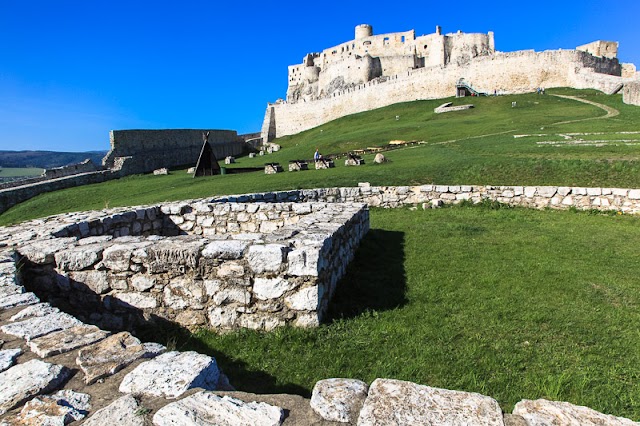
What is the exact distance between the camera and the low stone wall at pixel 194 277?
15.9ft

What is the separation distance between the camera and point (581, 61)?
49.7 m

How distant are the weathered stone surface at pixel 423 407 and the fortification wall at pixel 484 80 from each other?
52.5 meters

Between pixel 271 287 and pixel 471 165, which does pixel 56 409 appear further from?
pixel 471 165

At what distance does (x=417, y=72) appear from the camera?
60.7 meters

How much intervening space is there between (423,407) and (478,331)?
2.73 metres

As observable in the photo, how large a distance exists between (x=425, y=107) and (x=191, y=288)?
51.7 metres

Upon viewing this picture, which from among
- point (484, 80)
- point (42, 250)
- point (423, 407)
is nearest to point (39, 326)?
point (42, 250)

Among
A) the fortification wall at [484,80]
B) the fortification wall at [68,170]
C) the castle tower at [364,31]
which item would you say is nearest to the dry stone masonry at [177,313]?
the fortification wall at [68,170]

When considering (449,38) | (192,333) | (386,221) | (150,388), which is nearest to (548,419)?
(150,388)

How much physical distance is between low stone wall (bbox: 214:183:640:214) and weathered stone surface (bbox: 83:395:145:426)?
918 centimetres

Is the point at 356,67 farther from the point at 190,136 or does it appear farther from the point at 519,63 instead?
the point at 190,136

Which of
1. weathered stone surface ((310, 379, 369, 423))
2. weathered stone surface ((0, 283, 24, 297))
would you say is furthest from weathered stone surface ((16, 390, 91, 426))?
weathered stone surface ((0, 283, 24, 297))

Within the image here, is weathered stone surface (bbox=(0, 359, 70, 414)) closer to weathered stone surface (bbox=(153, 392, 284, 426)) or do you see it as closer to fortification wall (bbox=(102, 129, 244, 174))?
weathered stone surface (bbox=(153, 392, 284, 426))

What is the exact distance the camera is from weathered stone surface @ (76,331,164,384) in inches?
109
